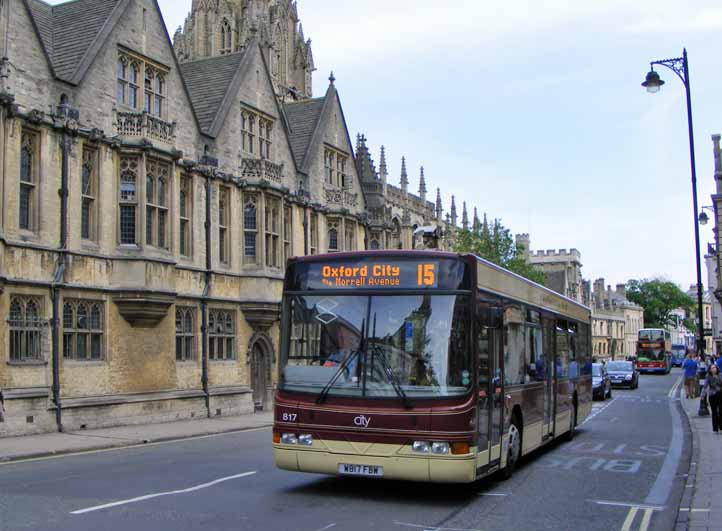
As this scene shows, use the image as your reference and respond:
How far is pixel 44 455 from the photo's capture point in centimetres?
1545

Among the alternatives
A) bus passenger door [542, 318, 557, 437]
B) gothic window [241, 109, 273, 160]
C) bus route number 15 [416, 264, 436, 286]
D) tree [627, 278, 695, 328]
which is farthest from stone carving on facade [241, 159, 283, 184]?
tree [627, 278, 695, 328]

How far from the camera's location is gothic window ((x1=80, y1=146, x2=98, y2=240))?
2198 centimetres

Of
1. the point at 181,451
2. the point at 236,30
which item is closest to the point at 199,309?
the point at 181,451

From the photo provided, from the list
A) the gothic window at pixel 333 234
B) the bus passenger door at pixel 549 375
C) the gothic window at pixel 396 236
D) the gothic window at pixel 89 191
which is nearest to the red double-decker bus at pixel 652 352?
the gothic window at pixel 396 236

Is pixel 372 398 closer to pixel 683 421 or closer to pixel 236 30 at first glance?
pixel 683 421

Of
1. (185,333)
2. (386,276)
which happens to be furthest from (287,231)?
(386,276)

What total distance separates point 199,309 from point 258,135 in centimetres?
742

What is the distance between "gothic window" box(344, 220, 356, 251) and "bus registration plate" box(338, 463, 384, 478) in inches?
1016

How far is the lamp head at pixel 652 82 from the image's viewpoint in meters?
23.5

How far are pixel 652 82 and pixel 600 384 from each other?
14.5 metres

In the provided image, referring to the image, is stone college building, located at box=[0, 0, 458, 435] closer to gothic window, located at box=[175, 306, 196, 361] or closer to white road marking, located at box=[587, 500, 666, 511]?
gothic window, located at box=[175, 306, 196, 361]

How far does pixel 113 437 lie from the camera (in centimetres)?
1875

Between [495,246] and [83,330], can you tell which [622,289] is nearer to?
[495,246]

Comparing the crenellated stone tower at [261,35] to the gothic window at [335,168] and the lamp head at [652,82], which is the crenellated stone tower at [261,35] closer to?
the gothic window at [335,168]
